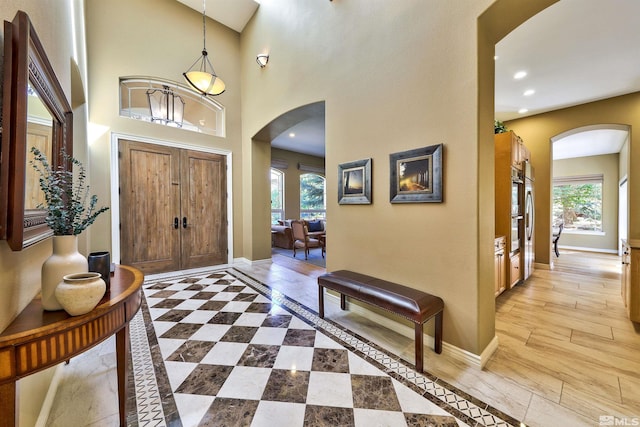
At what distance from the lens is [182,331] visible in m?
2.46

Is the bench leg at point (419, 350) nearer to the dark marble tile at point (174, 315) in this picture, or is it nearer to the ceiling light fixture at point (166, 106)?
the dark marble tile at point (174, 315)

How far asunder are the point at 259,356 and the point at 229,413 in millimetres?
569

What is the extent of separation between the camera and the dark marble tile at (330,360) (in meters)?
1.89

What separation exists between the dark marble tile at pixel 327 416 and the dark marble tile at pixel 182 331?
4.94 ft

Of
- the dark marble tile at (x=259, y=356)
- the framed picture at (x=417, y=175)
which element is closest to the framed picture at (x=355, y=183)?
the framed picture at (x=417, y=175)

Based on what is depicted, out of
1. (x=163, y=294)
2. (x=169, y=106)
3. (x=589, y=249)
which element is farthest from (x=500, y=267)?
A: (x=589, y=249)

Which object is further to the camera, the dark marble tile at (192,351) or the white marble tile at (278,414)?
the dark marble tile at (192,351)

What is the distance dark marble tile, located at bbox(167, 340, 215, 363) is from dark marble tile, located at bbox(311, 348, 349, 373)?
97 centimetres

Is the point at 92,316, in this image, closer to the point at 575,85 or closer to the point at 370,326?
the point at 370,326

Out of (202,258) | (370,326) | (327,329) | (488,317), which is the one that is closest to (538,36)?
(488,317)

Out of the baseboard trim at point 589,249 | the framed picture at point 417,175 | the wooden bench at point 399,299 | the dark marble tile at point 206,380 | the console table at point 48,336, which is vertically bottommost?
the baseboard trim at point 589,249

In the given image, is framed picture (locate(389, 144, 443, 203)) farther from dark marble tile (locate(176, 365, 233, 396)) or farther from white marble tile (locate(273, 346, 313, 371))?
dark marble tile (locate(176, 365, 233, 396))

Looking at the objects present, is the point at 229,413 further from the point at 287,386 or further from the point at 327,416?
the point at 327,416

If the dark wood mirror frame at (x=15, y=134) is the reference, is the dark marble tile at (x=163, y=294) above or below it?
below
